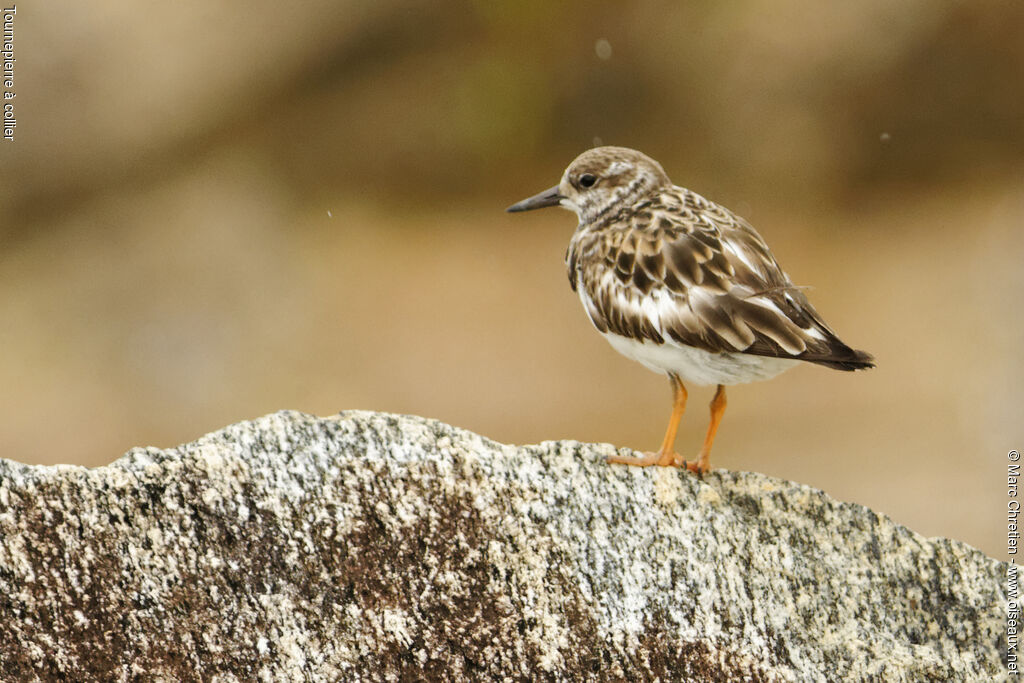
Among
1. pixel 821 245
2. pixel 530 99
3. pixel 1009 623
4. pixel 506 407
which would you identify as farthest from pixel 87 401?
pixel 1009 623

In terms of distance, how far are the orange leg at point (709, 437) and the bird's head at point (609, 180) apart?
161cm

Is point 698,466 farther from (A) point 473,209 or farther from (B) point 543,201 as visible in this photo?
(A) point 473,209

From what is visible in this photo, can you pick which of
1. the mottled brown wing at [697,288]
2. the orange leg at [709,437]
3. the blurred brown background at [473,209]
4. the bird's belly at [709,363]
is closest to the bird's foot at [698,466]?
the orange leg at [709,437]

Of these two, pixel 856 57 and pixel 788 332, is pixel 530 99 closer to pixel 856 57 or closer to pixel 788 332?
pixel 856 57

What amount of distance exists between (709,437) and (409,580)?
254 cm

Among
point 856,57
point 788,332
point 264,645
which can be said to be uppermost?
point 856,57

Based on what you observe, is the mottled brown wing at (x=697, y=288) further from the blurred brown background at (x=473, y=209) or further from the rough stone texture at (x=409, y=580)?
the blurred brown background at (x=473, y=209)

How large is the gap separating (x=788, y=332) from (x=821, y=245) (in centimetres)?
1222

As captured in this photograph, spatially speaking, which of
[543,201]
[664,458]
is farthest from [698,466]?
[543,201]

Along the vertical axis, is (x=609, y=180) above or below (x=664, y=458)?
above

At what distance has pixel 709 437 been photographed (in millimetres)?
7785

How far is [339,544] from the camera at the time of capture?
612 centimetres

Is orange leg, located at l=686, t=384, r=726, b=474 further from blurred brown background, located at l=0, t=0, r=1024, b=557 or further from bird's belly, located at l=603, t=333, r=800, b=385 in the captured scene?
blurred brown background, located at l=0, t=0, r=1024, b=557

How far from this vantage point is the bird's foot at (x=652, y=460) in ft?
23.6
